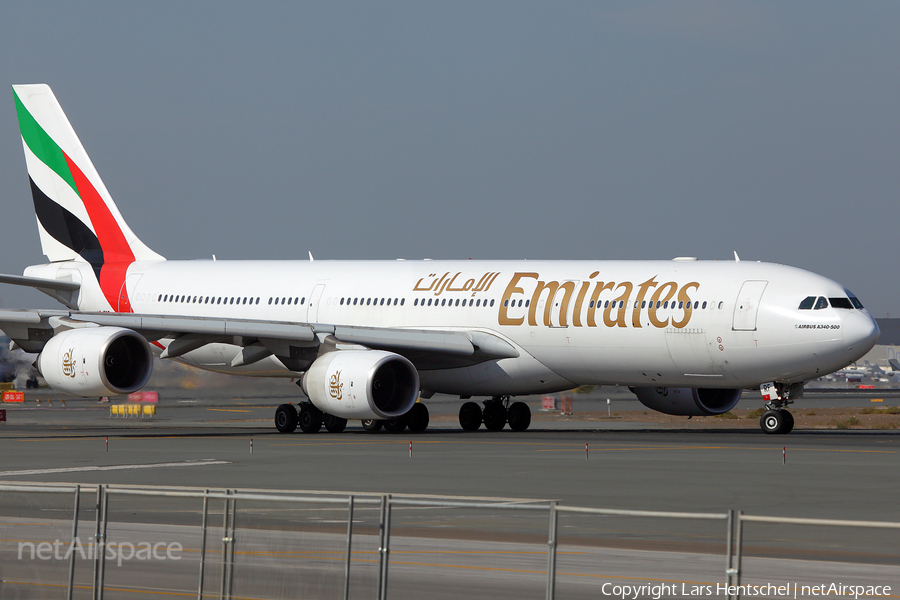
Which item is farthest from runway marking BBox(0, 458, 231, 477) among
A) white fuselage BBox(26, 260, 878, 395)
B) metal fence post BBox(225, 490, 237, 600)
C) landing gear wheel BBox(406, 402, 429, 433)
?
metal fence post BBox(225, 490, 237, 600)

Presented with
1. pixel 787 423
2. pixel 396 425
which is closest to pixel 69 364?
pixel 396 425

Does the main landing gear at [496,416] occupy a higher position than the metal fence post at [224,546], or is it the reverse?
the main landing gear at [496,416]

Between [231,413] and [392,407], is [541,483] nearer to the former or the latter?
[392,407]

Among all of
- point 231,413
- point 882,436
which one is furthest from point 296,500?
point 231,413

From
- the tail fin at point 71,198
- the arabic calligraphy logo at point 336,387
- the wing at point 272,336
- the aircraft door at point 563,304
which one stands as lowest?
the arabic calligraphy logo at point 336,387

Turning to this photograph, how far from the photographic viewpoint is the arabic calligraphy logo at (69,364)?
31.1 metres

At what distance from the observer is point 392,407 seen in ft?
105

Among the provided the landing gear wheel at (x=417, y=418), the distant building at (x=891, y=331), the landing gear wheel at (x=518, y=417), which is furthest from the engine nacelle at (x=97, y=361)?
the distant building at (x=891, y=331)

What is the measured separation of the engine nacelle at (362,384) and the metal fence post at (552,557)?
69.3 feet

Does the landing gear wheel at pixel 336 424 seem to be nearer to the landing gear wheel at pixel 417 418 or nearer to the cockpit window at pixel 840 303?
the landing gear wheel at pixel 417 418

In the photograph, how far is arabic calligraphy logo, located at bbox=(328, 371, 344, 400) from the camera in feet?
101

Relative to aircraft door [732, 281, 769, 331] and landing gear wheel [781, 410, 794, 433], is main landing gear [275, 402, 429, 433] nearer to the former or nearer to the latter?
aircraft door [732, 281, 769, 331]

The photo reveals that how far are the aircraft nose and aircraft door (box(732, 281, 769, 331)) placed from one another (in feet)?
6.61

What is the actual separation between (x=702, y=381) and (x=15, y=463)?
16.1m
